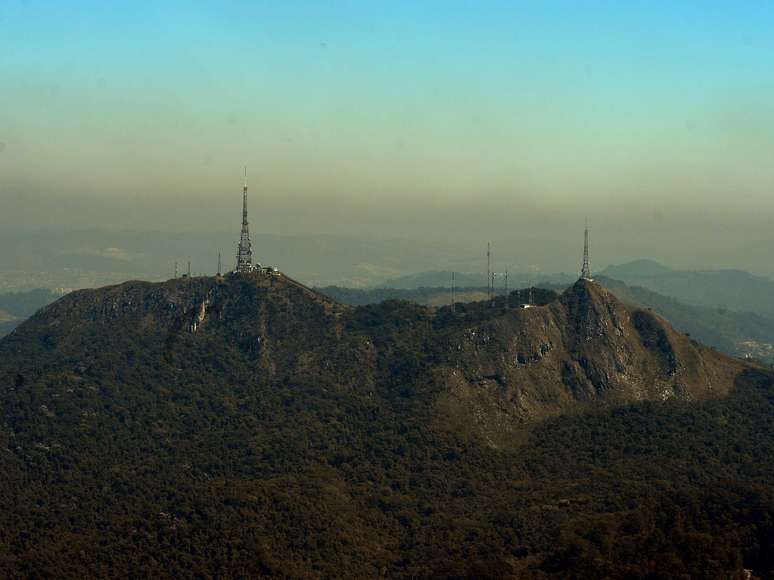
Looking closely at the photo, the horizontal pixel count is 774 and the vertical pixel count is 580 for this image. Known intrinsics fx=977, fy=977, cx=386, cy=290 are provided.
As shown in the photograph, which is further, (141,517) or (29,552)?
(141,517)

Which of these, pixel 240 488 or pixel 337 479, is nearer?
pixel 240 488

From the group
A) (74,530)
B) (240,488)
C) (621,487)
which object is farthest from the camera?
(621,487)

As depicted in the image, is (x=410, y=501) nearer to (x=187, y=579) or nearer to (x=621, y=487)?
(x=621, y=487)

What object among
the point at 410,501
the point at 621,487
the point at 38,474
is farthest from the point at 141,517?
the point at 621,487

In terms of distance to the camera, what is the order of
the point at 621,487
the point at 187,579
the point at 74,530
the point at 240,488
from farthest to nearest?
the point at 621,487, the point at 240,488, the point at 74,530, the point at 187,579

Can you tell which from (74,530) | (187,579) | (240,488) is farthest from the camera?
(240,488)

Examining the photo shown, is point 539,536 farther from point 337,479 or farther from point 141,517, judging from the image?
point 141,517

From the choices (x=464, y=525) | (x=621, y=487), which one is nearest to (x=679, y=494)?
(x=621, y=487)

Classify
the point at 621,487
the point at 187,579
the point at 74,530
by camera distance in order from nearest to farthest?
1. the point at 187,579
2. the point at 74,530
3. the point at 621,487

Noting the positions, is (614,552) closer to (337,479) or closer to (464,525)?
(464,525)
